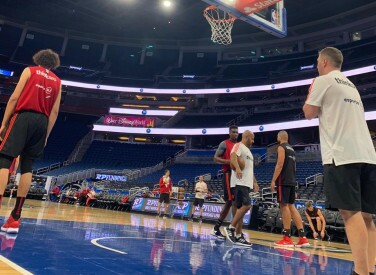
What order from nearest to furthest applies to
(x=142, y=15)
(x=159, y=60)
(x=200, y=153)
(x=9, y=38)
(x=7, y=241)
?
(x=7, y=241) < (x=200, y=153) < (x=142, y=15) < (x=9, y=38) < (x=159, y=60)

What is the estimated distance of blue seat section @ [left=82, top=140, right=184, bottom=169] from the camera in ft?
118

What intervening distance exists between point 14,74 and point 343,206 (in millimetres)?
43960

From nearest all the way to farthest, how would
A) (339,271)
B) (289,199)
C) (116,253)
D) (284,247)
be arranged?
(116,253) → (339,271) → (284,247) → (289,199)

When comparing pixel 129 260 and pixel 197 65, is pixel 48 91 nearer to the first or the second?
pixel 129 260

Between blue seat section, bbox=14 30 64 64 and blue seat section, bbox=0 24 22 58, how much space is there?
798 mm

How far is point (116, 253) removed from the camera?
3.34 metres

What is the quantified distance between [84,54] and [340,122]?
4465 centimetres

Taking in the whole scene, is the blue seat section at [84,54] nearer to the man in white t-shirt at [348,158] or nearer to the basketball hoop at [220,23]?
the basketball hoop at [220,23]

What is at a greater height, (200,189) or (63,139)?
(63,139)

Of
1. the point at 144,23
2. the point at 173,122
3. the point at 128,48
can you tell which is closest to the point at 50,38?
the point at 128,48

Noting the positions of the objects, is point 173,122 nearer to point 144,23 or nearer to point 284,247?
point 144,23

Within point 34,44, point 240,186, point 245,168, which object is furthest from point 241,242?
point 34,44

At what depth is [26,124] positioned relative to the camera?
3.69 meters

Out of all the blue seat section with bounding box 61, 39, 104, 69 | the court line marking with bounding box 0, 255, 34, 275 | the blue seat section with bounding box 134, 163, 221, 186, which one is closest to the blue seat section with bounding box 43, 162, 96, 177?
the blue seat section with bounding box 134, 163, 221, 186
